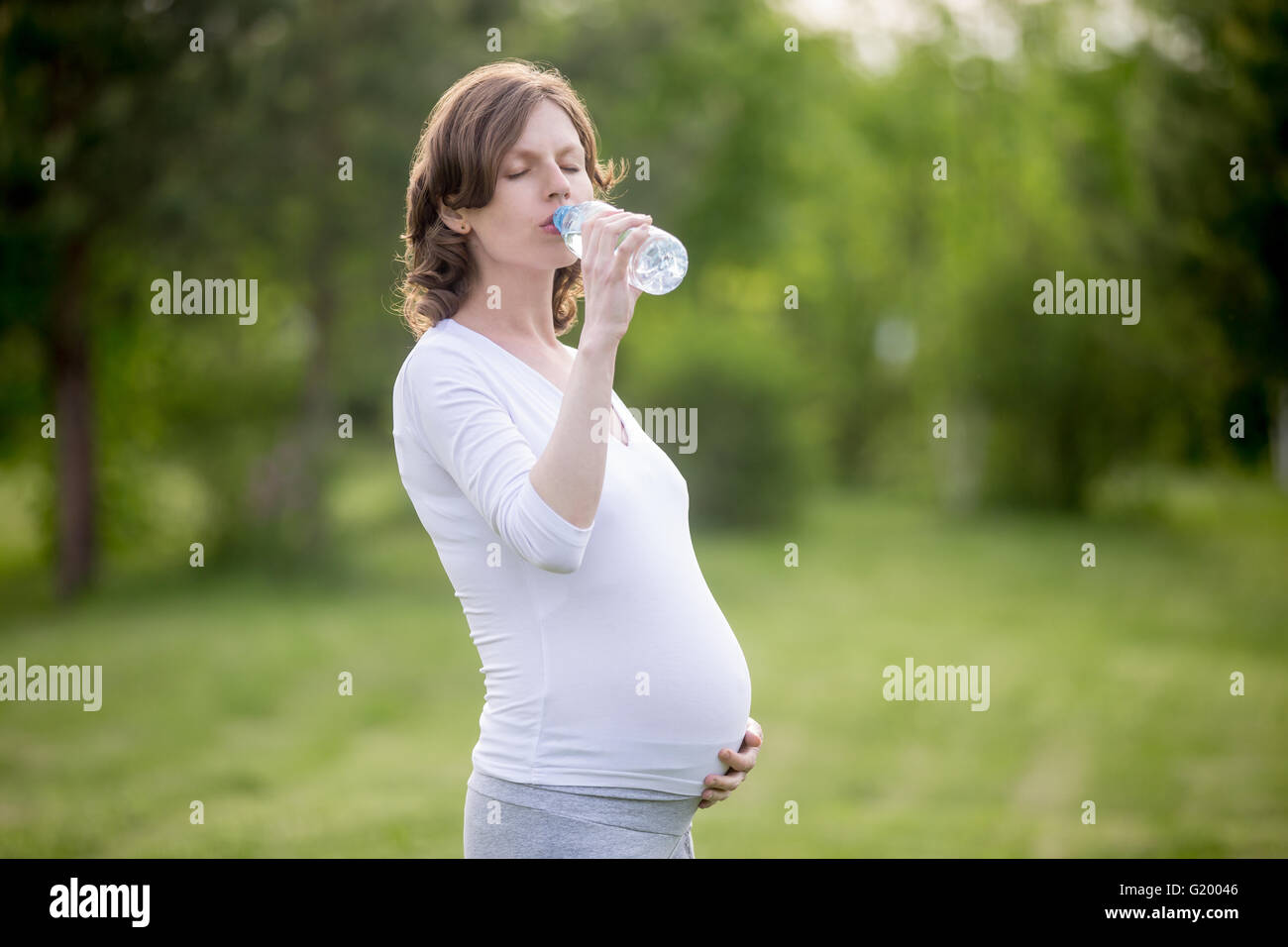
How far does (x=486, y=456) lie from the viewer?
1.89 m

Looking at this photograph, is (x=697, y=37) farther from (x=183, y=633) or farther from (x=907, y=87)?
(x=183, y=633)

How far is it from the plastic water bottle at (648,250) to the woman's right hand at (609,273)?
0.09 metres

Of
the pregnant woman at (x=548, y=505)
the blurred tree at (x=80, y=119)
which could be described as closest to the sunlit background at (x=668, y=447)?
the blurred tree at (x=80, y=119)

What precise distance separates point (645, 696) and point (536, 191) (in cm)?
85

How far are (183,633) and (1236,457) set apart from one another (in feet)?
53.4

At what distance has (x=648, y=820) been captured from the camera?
208 centimetres

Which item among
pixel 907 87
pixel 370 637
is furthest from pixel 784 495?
pixel 907 87

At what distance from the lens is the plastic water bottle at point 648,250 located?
6.62 ft

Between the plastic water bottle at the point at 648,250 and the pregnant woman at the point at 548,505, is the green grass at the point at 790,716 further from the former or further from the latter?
the plastic water bottle at the point at 648,250

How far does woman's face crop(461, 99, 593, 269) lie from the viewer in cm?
208

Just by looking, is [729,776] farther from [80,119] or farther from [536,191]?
[80,119]

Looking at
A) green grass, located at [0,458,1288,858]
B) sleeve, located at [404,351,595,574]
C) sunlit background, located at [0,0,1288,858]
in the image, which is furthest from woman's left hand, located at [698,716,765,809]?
green grass, located at [0,458,1288,858]

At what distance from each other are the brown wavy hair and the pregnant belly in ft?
2.02
